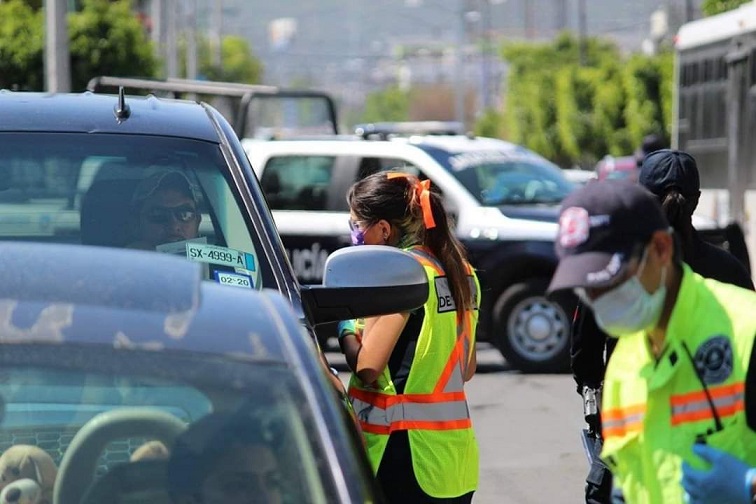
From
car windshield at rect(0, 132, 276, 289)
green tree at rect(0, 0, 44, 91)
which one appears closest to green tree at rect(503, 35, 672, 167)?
green tree at rect(0, 0, 44, 91)

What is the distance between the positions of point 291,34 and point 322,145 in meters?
164

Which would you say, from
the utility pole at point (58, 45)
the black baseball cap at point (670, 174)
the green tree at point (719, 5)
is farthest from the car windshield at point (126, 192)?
the green tree at point (719, 5)

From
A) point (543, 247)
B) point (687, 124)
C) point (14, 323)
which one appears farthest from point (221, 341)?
point (687, 124)

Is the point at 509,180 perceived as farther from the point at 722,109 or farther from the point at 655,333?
the point at 655,333

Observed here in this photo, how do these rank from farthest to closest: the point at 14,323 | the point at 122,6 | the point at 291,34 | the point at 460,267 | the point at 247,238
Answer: the point at 291,34
the point at 122,6
the point at 460,267
the point at 247,238
the point at 14,323

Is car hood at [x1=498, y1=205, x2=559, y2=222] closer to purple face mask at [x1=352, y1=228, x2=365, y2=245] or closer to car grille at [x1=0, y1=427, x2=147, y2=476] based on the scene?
purple face mask at [x1=352, y1=228, x2=365, y2=245]

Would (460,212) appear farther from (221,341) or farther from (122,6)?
(122,6)

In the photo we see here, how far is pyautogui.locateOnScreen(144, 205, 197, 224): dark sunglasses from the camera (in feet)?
15.7

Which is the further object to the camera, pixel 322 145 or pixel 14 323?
pixel 322 145

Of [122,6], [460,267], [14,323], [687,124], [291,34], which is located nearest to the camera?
[14,323]

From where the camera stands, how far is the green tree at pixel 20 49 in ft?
102

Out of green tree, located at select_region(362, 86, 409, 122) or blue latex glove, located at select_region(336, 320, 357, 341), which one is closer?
blue latex glove, located at select_region(336, 320, 357, 341)

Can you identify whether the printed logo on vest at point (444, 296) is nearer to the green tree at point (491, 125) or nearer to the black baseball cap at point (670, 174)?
the black baseball cap at point (670, 174)

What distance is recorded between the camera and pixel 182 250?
473 cm
